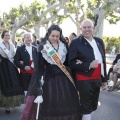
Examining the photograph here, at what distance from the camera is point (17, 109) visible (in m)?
5.91

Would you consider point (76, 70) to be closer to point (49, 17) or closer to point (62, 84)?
point (62, 84)

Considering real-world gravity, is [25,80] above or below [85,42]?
below

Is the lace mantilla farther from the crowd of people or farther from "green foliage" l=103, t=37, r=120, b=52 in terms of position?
"green foliage" l=103, t=37, r=120, b=52

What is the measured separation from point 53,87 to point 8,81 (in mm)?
1883

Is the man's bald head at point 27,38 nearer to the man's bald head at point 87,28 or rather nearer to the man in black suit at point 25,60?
the man in black suit at point 25,60

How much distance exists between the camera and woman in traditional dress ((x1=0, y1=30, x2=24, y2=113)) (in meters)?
5.59

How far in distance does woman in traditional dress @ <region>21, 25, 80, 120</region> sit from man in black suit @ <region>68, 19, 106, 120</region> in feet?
0.40

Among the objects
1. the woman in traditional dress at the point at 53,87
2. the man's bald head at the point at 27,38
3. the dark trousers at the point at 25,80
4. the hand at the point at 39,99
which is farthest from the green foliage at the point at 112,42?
the hand at the point at 39,99

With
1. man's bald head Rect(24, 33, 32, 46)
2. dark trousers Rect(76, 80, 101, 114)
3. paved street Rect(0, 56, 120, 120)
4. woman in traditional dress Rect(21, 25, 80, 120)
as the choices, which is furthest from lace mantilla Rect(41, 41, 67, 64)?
man's bald head Rect(24, 33, 32, 46)

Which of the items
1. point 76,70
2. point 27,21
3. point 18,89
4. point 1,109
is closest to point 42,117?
point 76,70

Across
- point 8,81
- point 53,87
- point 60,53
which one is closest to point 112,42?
point 8,81

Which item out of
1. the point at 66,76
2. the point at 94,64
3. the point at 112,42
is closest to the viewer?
the point at 94,64

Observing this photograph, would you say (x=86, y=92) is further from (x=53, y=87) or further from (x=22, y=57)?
(x=22, y=57)

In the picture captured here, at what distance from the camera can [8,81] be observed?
18.4ft
